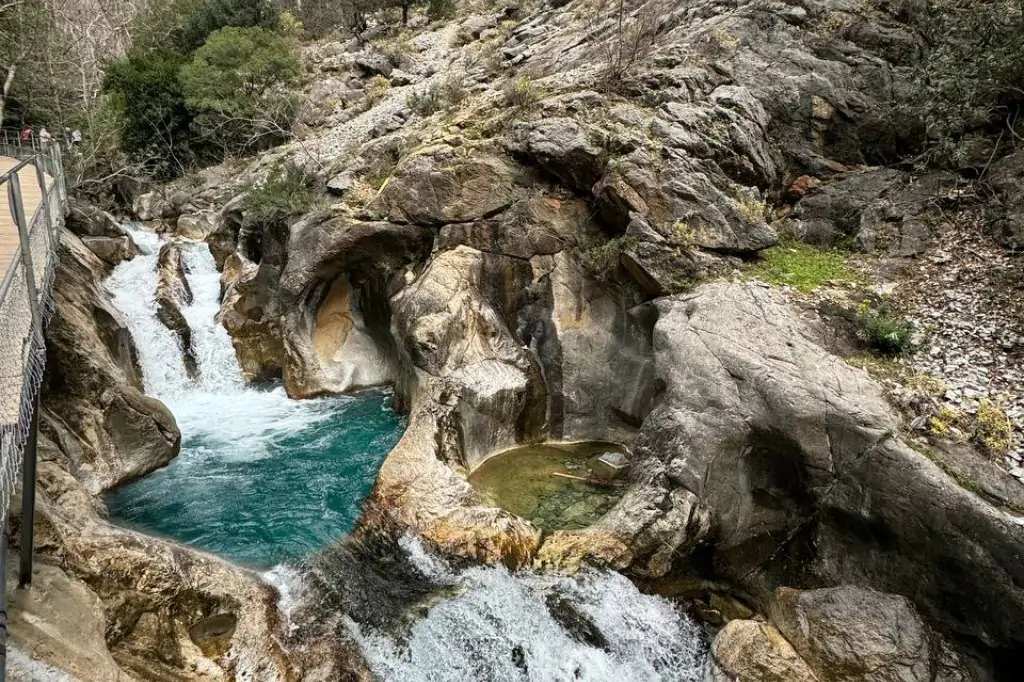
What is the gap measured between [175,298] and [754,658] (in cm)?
1578

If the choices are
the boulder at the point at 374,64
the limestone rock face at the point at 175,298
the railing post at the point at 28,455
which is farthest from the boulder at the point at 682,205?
the boulder at the point at 374,64

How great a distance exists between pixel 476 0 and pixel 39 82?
2037 cm

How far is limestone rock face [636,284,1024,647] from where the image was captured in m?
6.17

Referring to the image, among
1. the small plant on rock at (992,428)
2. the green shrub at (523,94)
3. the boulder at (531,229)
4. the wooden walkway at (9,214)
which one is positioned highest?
the green shrub at (523,94)

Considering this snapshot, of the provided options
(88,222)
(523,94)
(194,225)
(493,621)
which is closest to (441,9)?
(194,225)

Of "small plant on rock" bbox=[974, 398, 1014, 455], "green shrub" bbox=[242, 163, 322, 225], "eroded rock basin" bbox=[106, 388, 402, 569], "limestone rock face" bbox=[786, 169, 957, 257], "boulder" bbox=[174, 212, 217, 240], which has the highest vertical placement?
"green shrub" bbox=[242, 163, 322, 225]

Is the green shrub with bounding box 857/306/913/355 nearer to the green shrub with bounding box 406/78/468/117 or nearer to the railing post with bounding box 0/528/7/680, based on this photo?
the railing post with bounding box 0/528/7/680

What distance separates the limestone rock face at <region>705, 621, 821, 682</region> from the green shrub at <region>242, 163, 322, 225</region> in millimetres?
12687

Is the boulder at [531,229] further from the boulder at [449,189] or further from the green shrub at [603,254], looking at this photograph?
the green shrub at [603,254]

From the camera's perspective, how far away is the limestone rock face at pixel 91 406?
9.08 meters

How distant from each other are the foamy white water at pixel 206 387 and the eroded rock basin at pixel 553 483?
4.93 meters

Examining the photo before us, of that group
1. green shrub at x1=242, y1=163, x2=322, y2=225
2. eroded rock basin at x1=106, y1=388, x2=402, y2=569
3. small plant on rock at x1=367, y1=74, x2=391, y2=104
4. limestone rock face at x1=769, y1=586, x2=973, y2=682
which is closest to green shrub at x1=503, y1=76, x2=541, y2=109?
green shrub at x1=242, y1=163, x2=322, y2=225

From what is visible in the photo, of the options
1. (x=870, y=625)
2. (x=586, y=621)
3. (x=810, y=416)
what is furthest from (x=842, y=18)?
(x=586, y=621)

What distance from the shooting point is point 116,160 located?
Result: 25141 millimetres
